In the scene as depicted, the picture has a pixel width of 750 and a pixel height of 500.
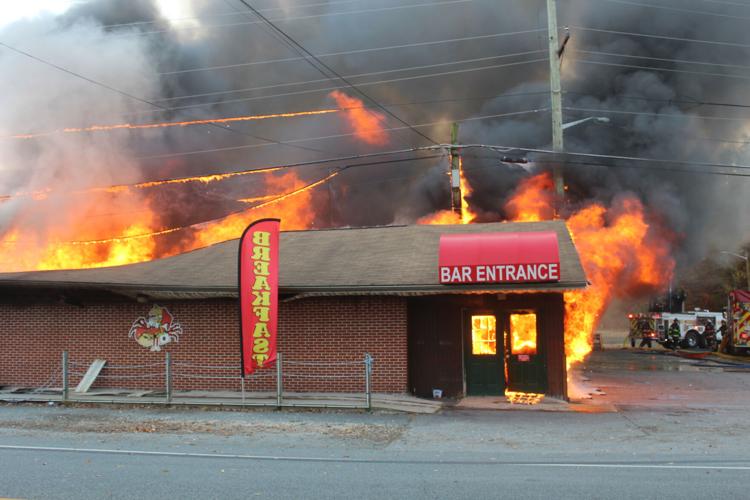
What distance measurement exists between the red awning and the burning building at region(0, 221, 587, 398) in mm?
24

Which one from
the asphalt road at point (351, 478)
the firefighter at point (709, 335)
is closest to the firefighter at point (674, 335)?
the firefighter at point (709, 335)

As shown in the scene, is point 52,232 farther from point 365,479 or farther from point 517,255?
point 365,479

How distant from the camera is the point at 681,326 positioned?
1336 inches

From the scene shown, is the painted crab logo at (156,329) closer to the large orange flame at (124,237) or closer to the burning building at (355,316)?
the burning building at (355,316)

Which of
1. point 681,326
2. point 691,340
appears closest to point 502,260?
point 691,340

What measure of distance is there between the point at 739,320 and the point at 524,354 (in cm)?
1573

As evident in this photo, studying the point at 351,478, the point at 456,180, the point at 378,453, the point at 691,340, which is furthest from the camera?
the point at 691,340

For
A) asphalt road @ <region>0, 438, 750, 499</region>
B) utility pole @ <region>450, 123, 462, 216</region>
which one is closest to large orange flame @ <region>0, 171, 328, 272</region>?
utility pole @ <region>450, 123, 462, 216</region>

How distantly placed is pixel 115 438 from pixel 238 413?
2.81 metres

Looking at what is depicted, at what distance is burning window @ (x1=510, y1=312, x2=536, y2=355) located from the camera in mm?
13438

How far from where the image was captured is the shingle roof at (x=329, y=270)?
12.6 meters

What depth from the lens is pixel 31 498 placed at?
19.0ft

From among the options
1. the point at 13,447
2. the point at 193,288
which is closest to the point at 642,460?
the point at 13,447

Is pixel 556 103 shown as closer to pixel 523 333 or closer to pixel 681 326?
pixel 523 333
